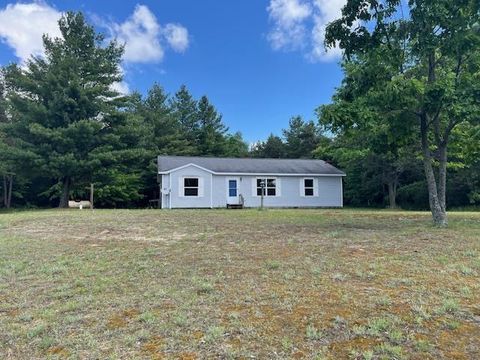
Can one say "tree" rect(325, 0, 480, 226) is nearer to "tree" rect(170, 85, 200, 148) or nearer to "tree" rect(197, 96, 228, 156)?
"tree" rect(197, 96, 228, 156)

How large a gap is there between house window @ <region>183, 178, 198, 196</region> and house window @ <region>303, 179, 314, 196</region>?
6.84 m

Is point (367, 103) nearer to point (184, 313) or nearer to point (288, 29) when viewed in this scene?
point (184, 313)

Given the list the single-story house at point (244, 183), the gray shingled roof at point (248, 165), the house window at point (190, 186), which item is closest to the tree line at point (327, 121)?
the gray shingled roof at point (248, 165)

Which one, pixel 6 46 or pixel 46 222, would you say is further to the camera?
pixel 6 46

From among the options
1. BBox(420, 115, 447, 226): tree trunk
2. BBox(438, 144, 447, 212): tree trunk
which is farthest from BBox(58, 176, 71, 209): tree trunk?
BBox(438, 144, 447, 212): tree trunk

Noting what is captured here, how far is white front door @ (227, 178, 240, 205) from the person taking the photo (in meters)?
22.7

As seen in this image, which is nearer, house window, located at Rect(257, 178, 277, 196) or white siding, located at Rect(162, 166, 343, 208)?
white siding, located at Rect(162, 166, 343, 208)

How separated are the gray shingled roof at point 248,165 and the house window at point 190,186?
3.42 feet

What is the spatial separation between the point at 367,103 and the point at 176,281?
6983 mm

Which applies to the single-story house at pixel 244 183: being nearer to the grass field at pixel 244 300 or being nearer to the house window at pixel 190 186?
the house window at pixel 190 186

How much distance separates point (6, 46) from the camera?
20.5 meters

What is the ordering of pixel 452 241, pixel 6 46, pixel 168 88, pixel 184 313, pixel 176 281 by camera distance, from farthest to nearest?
1. pixel 168 88
2. pixel 6 46
3. pixel 452 241
4. pixel 176 281
5. pixel 184 313

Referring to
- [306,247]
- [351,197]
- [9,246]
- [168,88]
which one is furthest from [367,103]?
[168,88]

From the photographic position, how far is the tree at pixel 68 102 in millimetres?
20688
